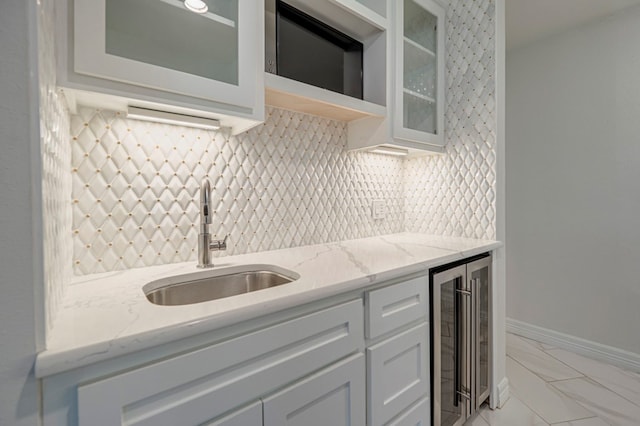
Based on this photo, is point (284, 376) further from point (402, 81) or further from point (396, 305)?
point (402, 81)

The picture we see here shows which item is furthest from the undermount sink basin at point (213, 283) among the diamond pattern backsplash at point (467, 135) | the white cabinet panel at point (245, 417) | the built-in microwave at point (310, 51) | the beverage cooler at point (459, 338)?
the diamond pattern backsplash at point (467, 135)

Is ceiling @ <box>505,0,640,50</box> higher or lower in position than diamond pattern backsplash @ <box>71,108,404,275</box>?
higher

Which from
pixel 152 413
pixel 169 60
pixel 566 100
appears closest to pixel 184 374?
pixel 152 413

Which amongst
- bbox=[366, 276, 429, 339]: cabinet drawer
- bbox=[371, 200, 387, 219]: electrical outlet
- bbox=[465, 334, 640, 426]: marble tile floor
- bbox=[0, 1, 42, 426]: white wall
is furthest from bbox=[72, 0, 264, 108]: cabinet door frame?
bbox=[465, 334, 640, 426]: marble tile floor

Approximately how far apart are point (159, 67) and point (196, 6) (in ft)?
0.92

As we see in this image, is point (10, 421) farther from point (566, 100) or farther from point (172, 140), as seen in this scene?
point (566, 100)

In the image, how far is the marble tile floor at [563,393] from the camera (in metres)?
1.61

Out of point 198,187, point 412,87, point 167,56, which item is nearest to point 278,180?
point 198,187

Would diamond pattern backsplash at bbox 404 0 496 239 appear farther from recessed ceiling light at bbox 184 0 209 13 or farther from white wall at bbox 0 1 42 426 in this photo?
white wall at bbox 0 1 42 426

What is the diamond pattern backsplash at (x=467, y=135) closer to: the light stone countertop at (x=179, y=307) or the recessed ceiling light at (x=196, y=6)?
the light stone countertop at (x=179, y=307)

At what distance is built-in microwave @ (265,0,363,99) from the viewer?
4.05 ft

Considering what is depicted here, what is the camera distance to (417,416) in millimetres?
1216

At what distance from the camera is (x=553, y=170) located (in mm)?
2434

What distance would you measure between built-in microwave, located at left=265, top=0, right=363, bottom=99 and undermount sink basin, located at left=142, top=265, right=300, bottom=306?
0.83 m
